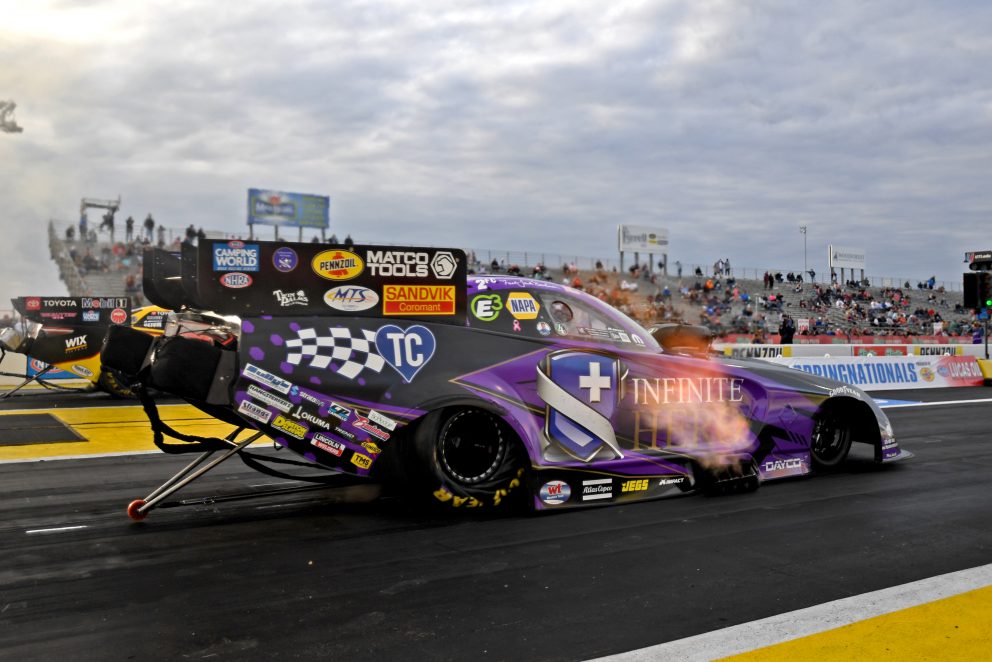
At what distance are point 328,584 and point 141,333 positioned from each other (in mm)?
2199

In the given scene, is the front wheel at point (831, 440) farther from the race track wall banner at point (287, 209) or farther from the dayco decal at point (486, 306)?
the race track wall banner at point (287, 209)

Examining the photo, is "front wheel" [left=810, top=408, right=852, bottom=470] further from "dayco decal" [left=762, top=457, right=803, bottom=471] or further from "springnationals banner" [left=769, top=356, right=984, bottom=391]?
"springnationals banner" [left=769, top=356, right=984, bottom=391]

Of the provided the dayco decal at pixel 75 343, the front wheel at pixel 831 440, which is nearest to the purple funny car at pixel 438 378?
the front wheel at pixel 831 440

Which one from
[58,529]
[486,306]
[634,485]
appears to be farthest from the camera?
[634,485]

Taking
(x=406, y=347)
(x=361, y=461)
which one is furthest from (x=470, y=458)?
(x=406, y=347)

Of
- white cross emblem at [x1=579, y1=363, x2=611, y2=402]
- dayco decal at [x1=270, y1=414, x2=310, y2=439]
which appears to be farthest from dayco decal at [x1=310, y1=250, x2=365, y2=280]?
white cross emblem at [x1=579, y1=363, x2=611, y2=402]

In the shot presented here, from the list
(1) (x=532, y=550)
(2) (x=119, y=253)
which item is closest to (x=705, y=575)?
(1) (x=532, y=550)

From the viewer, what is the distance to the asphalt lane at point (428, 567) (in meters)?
3.44

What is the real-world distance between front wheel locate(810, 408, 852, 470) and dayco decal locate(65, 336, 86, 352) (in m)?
13.4

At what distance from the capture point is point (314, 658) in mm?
3209

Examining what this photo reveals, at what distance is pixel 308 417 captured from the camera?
196 inches

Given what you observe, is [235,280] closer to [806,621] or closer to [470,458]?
[470,458]

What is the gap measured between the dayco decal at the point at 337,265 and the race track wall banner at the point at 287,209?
138 feet

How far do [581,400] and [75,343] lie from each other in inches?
505
